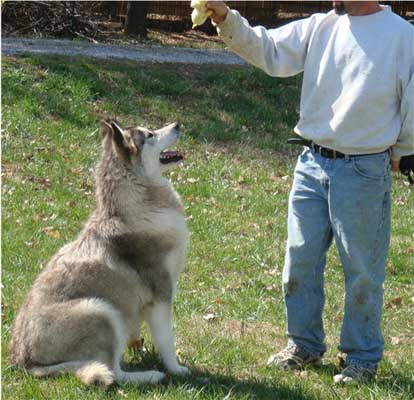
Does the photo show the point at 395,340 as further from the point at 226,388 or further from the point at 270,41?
the point at 270,41

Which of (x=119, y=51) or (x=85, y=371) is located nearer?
(x=85, y=371)

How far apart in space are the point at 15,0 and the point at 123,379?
15.4 meters

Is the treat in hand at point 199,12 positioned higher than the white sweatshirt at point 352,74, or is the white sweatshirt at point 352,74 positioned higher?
the treat in hand at point 199,12

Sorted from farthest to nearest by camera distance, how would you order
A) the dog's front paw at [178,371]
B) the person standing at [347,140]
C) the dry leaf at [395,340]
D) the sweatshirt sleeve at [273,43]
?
the dry leaf at [395,340]
the dog's front paw at [178,371]
the sweatshirt sleeve at [273,43]
the person standing at [347,140]

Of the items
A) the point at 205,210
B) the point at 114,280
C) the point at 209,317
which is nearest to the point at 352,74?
the point at 114,280

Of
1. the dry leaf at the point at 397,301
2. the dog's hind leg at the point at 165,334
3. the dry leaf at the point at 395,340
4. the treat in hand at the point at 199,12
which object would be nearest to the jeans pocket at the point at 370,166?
the treat in hand at the point at 199,12

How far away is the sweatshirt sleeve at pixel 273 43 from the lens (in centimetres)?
509

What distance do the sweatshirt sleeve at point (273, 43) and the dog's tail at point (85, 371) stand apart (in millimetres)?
2039

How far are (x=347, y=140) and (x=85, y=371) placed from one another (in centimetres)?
198

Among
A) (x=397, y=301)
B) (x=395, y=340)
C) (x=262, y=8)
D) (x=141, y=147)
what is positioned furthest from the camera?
(x=262, y=8)

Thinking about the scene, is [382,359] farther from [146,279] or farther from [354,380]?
[146,279]

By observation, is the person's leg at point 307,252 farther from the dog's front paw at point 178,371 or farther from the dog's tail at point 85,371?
the dog's tail at point 85,371

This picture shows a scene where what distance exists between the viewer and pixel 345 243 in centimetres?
504

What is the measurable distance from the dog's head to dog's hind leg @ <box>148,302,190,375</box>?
0.85 m
